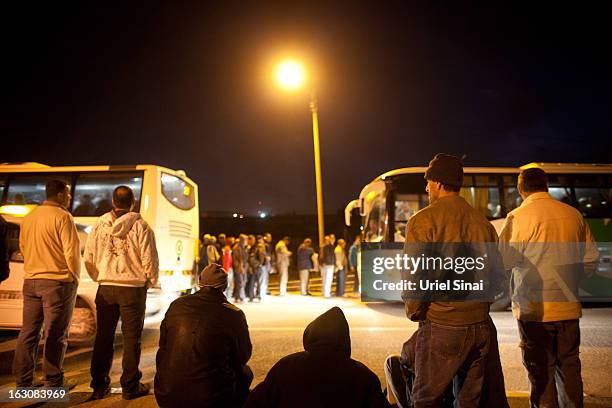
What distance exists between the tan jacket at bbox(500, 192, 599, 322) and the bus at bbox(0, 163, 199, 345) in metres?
6.50

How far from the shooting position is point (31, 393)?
4.52 meters

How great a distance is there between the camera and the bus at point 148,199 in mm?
9711

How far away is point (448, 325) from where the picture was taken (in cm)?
262

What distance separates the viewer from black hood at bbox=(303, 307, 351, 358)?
207cm

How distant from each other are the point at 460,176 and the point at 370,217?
10.8 meters

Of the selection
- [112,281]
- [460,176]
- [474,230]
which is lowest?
[112,281]

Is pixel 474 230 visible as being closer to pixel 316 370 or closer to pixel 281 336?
pixel 316 370

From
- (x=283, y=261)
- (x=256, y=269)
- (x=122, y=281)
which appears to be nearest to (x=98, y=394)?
(x=122, y=281)

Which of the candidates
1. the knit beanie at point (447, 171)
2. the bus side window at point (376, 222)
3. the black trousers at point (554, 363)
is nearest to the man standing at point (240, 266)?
the bus side window at point (376, 222)

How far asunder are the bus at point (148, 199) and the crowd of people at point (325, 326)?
3.72 m

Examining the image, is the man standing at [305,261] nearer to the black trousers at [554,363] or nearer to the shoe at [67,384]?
the shoe at [67,384]

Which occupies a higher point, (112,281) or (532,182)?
(532,182)

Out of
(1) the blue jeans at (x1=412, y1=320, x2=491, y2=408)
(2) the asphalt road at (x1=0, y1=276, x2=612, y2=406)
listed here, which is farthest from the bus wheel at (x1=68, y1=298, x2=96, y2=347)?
(1) the blue jeans at (x1=412, y1=320, x2=491, y2=408)

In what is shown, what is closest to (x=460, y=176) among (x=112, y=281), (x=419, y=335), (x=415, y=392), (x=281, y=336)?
(x=419, y=335)
